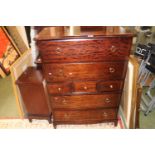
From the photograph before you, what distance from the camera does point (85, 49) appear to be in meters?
1.52

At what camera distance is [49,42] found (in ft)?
4.88

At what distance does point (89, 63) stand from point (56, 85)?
1.37ft

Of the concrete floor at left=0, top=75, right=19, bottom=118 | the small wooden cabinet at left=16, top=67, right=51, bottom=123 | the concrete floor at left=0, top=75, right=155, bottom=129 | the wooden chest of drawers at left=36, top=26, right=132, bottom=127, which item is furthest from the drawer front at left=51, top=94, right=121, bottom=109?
the concrete floor at left=0, top=75, right=19, bottom=118

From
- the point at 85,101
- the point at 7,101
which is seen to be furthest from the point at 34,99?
the point at 7,101

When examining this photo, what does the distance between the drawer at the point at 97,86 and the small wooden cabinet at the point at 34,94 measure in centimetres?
44

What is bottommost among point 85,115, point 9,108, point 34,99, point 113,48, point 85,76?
point 9,108

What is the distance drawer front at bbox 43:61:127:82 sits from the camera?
1.62 m

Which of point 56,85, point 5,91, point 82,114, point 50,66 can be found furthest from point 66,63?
point 5,91

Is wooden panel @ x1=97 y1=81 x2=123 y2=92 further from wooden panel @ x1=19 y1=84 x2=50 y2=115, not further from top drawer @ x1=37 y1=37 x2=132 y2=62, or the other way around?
wooden panel @ x1=19 y1=84 x2=50 y2=115

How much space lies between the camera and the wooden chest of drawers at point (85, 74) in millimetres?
1493

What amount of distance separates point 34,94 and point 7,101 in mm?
928

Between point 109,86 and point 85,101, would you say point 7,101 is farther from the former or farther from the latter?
point 109,86

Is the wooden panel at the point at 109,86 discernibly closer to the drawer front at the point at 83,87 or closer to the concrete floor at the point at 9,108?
the drawer front at the point at 83,87
